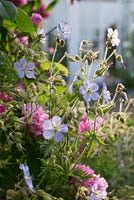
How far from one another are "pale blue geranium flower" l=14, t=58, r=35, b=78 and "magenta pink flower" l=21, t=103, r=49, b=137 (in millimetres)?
59

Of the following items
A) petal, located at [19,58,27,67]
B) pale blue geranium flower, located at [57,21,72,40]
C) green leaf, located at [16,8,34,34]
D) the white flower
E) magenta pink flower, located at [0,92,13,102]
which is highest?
green leaf, located at [16,8,34,34]

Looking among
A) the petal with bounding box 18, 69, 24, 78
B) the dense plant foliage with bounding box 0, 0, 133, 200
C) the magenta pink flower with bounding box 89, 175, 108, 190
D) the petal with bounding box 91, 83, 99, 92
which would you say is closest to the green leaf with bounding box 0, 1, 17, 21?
the dense plant foliage with bounding box 0, 0, 133, 200

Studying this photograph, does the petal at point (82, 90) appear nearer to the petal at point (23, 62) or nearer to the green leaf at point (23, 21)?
the petal at point (23, 62)

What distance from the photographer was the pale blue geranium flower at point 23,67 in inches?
39.4

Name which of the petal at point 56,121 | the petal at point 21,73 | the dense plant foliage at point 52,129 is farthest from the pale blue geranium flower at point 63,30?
the petal at point 56,121

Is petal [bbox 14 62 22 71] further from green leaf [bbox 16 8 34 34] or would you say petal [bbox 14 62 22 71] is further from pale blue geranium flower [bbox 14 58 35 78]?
green leaf [bbox 16 8 34 34]

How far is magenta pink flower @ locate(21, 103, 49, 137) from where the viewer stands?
0.98 meters

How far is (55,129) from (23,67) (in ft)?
0.55

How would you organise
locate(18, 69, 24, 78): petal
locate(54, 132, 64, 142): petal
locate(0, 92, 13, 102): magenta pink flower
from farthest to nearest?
locate(0, 92, 13, 102): magenta pink flower < locate(18, 69, 24, 78): petal < locate(54, 132, 64, 142): petal

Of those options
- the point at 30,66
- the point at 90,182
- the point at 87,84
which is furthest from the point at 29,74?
the point at 90,182

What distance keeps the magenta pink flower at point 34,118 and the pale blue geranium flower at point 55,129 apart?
8 centimetres

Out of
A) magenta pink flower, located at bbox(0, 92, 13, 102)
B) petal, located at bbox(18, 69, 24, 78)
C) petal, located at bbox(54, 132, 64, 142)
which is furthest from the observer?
magenta pink flower, located at bbox(0, 92, 13, 102)

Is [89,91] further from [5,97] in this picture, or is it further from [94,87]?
[5,97]

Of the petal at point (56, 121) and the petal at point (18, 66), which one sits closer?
the petal at point (56, 121)
